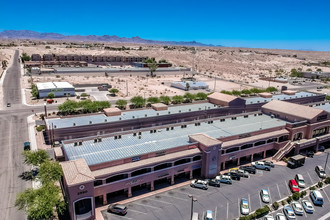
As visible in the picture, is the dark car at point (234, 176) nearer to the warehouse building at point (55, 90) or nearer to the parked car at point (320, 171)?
the parked car at point (320, 171)

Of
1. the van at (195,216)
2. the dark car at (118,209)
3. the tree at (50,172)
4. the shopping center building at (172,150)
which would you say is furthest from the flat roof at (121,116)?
the van at (195,216)

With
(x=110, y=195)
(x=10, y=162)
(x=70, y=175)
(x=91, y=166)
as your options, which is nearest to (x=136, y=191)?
(x=110, y=195)

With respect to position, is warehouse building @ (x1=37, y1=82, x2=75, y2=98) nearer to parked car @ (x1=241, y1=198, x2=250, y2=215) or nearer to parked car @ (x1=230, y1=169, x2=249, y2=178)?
parked car @ (x1=230, y1=169, x2=249, y2=178)

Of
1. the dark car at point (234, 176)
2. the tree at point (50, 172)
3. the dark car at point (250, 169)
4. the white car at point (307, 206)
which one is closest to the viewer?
the tree at point (50, 172)

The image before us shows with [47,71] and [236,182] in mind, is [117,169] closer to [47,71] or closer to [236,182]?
[236,182]

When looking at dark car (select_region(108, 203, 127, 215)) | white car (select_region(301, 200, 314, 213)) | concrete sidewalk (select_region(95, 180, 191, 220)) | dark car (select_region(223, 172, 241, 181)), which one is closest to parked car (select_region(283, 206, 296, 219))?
white car (select_region(301, 200, 314, 213))

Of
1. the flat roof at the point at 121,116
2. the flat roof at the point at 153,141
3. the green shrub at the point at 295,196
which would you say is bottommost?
the green shrub at the point at 295,196
